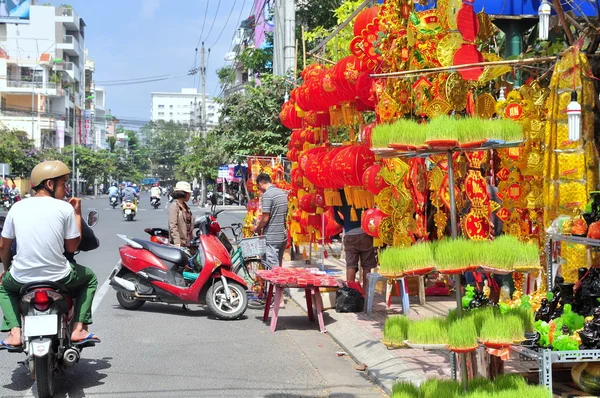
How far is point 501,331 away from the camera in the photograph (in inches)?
152

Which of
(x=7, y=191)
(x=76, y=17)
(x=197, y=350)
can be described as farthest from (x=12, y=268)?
(x=76, y=17)

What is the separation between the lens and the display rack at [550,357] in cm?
434

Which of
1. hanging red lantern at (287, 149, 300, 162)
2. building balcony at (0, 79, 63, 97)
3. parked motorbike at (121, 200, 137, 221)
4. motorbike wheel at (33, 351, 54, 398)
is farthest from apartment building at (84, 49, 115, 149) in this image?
motorbike wheel at (33, 351, 54, 398)

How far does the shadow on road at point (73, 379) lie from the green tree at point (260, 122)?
1278 centimetres

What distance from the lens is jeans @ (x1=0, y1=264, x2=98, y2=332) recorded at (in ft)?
19.4

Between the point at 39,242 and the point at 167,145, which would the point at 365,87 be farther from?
the point at 167,145

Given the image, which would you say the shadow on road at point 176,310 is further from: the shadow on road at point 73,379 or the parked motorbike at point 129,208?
the parked motorbike at point 129,208

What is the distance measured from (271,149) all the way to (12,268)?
1366cm

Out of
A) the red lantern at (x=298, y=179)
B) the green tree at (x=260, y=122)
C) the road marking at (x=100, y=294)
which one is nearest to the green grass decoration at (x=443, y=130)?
the road marking at (x=100, y=294)

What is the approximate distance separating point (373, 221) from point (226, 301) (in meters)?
2.42

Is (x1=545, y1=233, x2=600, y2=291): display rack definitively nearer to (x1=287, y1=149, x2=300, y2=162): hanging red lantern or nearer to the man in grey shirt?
the man in grey shirt

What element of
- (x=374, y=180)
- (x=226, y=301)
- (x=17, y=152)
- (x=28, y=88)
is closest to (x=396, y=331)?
(x=374, y=180)

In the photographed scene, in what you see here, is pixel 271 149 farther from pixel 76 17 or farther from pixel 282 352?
pixel 76 17

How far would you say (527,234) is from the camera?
27.0 feet
